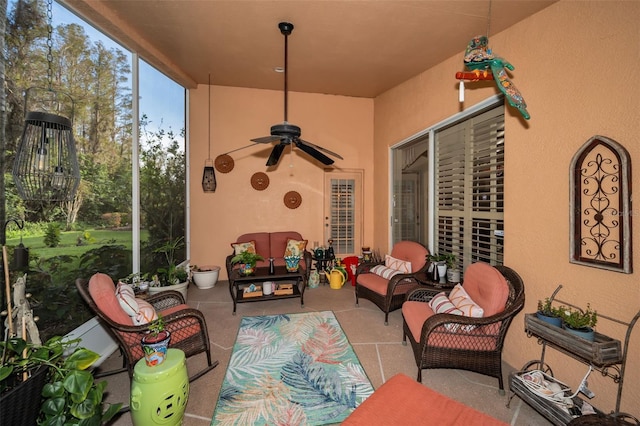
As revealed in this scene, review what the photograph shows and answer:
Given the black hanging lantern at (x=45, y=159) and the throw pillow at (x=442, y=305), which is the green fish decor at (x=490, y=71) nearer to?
the throw pillow at (x=442, y=305)

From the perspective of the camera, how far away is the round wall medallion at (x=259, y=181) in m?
5.41

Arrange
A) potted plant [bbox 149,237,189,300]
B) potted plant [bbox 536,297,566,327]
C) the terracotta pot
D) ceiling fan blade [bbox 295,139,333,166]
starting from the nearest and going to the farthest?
the terracotta pot, potted plant [bbox 536,297,566,327], ceiling fan blade [bbox 295,139,333,166], potted plant [bbox 149,237,189,300]

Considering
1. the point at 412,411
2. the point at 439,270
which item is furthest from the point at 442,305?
the point at 412,411

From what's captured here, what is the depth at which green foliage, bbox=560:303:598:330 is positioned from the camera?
1.93m

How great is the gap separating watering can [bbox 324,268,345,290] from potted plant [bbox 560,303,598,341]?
3252 millimetres

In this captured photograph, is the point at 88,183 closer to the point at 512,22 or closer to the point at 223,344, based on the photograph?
the point at 223,344

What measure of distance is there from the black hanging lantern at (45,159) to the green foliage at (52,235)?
68cm

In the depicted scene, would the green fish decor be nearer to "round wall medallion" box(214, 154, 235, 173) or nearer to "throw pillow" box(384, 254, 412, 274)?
"throw pillow" box(384, 254, 412, 274)

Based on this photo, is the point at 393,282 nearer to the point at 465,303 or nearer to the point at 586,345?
the point at 465,303

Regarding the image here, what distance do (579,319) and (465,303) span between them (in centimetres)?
74

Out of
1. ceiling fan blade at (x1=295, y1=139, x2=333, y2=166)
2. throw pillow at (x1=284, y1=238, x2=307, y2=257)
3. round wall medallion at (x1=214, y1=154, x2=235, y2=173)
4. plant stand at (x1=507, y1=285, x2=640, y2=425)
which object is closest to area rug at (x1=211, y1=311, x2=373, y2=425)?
plant stand at (x1=507, y1=285, x2=640, y2=425)

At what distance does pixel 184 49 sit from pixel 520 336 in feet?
A: 17.0

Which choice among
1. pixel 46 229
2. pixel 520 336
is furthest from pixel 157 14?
pixel 520 336

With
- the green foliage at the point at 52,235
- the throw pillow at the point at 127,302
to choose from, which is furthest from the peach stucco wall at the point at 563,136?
the green foliage at the point at 52,235
